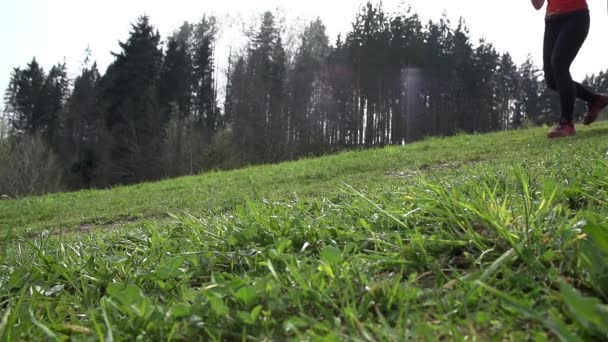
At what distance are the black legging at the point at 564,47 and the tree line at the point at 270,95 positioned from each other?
34.9 m

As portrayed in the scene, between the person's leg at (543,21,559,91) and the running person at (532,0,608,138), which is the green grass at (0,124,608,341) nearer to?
the running person at (532,0,608,138)

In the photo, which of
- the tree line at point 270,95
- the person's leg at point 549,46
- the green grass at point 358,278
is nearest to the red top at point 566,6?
the person's leg at point 549,46

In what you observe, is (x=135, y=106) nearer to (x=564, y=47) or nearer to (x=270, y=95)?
(x=270, y=95)

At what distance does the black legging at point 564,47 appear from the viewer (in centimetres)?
530

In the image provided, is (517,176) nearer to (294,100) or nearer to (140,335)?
(140,335)

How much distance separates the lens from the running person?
530 cm

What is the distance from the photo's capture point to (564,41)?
5.30m

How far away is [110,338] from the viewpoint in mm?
1031

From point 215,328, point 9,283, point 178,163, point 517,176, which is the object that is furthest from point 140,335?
point 178,163

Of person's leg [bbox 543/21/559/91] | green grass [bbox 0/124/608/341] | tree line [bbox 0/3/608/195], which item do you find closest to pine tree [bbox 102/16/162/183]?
tree line [bbox 0/3/608/195]

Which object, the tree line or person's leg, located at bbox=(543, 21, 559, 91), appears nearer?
person's leg, located at bbox=(543, 21, 559, 91)

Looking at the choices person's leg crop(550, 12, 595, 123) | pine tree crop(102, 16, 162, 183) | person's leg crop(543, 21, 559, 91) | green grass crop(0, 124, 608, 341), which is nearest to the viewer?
green grass crop(0, 124, 608, 341)

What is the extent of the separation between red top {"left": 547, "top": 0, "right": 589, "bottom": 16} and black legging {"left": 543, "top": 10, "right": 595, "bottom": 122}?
50 millimetres

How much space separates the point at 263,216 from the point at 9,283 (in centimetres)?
104
